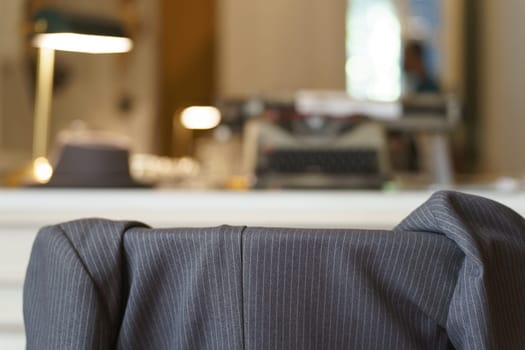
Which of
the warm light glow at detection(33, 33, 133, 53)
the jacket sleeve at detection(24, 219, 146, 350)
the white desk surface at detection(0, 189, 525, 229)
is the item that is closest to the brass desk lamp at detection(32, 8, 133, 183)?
the warm light glow at detection(33, 33, 133, 53)

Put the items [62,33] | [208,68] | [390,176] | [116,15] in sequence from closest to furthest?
1. [390,176]
2. [62,33]
3. [116,15]
4. [208,68]

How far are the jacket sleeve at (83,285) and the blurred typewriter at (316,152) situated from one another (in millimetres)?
1424

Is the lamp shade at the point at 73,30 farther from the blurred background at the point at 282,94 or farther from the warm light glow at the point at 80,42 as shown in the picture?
the blurred background at the point at 282,94

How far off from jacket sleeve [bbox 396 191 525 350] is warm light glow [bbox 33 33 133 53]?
3073 millimetres

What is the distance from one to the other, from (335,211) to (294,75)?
5.61m

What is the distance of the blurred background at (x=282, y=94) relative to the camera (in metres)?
2.58

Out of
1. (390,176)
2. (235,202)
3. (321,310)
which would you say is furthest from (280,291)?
(390,176)

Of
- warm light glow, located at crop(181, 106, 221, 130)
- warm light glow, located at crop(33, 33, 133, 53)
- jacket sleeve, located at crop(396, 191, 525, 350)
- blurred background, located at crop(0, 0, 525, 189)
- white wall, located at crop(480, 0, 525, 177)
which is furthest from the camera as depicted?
white wall, located at crop(480, 0, 525, 177)

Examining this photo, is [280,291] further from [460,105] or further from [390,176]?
[460,105]

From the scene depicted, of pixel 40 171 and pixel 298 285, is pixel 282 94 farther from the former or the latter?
pixel 298 285

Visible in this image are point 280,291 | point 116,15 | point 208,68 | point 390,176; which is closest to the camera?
point 280,291

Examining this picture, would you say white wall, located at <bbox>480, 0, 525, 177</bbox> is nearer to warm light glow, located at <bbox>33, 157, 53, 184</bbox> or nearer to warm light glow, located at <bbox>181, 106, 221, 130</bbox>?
warm light glow, located at <bbox>181, 106, 221, 130</bbox>

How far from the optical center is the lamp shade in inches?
149

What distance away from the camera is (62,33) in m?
3.76
